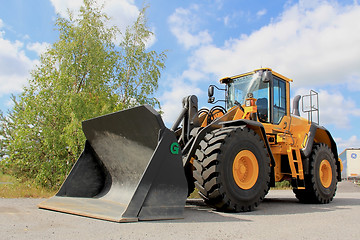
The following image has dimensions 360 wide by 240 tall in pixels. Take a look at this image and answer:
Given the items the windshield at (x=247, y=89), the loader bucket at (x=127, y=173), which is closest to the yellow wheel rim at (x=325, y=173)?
the windshield at (x=247, y=89)

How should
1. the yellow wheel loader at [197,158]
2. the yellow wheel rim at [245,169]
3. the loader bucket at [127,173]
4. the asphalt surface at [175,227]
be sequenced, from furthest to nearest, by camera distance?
1. the yellow wheel rim at [245,169]
2. the yellow wheel loader at [197,158]
3. the loader bucket at [127,173]
4. the asphalt surface at [175,227]

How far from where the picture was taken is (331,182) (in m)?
8.03

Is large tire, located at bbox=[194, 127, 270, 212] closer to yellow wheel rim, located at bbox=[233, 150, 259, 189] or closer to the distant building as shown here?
yellow wheel rim, located at bbox=[233, 150, 259, 189]

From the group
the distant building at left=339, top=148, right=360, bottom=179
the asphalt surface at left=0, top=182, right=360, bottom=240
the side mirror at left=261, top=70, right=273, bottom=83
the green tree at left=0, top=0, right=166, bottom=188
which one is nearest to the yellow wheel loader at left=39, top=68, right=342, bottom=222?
the side mirror at left=261, top=70, right=273, bottom=83

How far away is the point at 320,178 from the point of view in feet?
24.9

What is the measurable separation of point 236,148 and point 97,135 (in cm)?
241

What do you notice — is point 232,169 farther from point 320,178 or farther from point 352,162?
point 352,162

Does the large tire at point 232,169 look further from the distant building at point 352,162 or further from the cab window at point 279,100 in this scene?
the distant building at point 352,162

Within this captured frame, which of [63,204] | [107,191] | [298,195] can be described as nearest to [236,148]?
[107,191]

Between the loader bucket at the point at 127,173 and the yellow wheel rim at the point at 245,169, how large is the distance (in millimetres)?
1310

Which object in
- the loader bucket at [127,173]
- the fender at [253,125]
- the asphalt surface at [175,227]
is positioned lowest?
the asphalt surface at [175,227]

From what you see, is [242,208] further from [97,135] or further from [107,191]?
[97,135]

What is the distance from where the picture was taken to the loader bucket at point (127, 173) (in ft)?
13.0

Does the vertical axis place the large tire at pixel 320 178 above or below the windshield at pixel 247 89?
below
